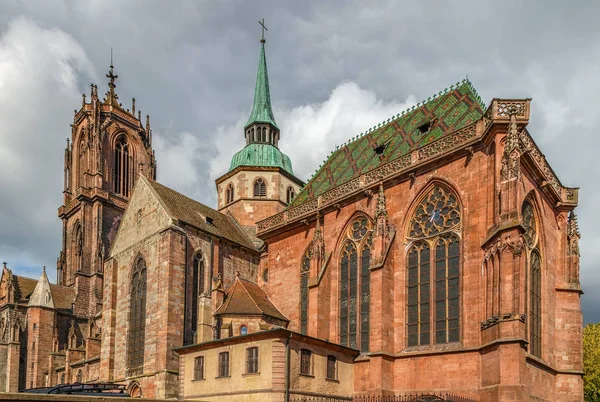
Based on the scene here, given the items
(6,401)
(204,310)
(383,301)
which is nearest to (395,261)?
(383,301)

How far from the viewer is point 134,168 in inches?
2480

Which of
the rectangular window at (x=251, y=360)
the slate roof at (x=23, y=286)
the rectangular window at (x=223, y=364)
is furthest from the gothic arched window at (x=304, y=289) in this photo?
the slate roof at (x=23, y=286)

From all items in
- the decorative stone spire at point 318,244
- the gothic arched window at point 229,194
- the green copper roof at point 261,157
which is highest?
the green copper roof at point 261,157

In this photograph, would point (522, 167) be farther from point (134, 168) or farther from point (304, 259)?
point (134, 168)

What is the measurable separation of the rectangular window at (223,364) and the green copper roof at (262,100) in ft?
82.0

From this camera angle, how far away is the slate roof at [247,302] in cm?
2950

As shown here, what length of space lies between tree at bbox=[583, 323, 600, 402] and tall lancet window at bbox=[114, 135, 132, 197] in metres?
42.2

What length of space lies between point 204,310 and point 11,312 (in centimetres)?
2777

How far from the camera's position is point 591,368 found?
37.0 m

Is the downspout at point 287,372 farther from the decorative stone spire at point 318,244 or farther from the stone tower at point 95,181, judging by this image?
the stone tower at point 95,181

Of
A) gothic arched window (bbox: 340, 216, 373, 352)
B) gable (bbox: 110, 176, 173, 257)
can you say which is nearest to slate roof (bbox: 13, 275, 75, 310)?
gable (bbox: 110, 176, 173, 257)

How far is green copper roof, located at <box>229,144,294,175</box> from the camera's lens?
45125 millimetres

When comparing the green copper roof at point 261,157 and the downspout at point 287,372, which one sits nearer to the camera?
the downspout at point 287,372

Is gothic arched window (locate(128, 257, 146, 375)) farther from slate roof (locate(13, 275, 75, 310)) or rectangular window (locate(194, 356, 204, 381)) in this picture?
slate roof (locate(13, 275, 75, 310))
